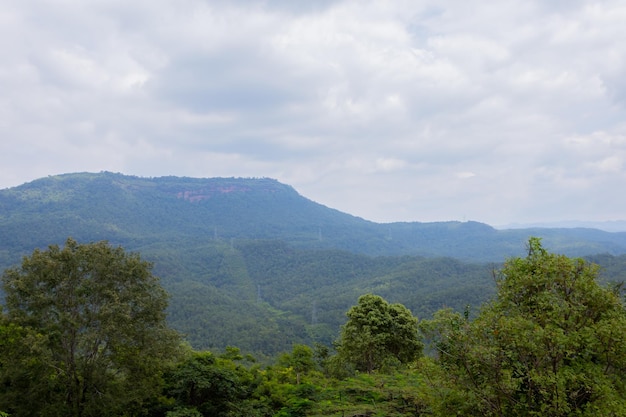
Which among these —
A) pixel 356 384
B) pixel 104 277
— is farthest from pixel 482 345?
pixel 104 277

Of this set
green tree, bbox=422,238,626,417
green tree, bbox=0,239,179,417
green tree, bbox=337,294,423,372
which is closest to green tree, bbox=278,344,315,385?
green tree, bbox=337,294,423,372

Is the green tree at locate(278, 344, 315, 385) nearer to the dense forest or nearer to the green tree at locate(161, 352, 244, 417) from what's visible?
the dense forest

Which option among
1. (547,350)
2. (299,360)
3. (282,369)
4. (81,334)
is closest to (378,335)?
(299,360)

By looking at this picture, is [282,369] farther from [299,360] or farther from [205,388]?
[205,388]

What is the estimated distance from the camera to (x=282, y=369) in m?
17.8

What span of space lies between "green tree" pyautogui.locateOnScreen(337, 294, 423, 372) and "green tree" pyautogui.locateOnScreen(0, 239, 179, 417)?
1011cm

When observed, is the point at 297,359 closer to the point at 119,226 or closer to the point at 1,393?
the point at 1,393

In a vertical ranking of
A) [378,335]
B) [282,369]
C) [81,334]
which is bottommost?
[282,369]

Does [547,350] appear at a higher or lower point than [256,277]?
higher

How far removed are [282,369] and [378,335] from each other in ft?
16.2

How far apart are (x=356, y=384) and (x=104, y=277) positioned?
8.52 metres

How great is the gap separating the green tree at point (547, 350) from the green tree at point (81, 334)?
938cm

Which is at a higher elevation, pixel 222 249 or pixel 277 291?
pixel 222 249

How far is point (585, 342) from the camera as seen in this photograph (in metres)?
6.54
